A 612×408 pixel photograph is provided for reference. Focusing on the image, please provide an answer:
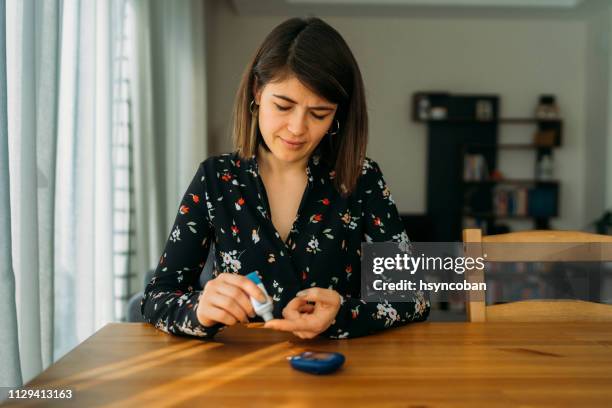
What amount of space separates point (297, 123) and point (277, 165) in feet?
0.93

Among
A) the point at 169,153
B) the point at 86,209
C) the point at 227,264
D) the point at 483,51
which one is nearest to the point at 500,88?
the point at 483,51

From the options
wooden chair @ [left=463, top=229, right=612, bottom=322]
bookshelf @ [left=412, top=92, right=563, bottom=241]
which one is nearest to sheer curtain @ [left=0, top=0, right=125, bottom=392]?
wooden chair @ [left=463, top=229, right=612, bottom=322]

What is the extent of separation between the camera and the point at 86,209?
2035 mm

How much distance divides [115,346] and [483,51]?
583cm

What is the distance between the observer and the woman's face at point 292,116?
108 centimetres

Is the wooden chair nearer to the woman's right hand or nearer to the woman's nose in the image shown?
the woman's nose

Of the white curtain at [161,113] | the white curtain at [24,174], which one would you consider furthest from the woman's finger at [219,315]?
the white curtain at [161,113]

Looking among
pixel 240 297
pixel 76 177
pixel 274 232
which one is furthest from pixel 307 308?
pixel 76 177

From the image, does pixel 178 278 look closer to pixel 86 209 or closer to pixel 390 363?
pixel 390 363

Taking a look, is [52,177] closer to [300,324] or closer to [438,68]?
[300,324]

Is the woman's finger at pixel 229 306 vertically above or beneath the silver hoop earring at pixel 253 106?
beneath

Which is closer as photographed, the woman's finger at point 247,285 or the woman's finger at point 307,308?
the woman's finger at point 247,285

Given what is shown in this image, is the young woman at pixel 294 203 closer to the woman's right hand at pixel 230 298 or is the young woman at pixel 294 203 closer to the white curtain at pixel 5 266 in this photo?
the woman's right hand at pixel 230 298

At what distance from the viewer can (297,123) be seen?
1.09 meters
